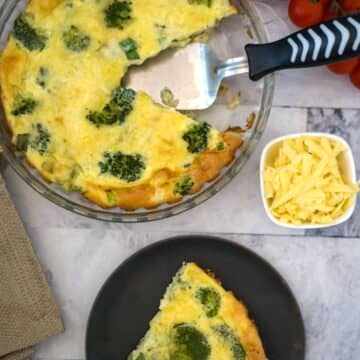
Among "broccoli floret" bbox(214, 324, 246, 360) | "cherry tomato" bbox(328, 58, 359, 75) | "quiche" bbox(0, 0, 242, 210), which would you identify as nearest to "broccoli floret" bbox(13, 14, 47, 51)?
"quiche" bbox(0, 0, 242, 210)

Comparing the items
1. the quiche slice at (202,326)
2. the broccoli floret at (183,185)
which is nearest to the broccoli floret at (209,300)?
the quiche slice at (202,326)

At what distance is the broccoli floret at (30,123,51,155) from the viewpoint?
66.9 inches

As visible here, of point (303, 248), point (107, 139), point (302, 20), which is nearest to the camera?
point (107, 139)

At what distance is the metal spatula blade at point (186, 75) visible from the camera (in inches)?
70.5

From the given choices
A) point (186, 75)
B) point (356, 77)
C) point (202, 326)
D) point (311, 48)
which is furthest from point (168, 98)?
point (202, 326)

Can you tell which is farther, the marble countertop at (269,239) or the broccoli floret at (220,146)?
the marble countertop at (269,239)

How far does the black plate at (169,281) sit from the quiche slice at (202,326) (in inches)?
2.3

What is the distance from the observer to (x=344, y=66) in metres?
1.80

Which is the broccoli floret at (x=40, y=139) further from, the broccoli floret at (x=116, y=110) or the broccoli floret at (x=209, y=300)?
the broccoli floret at (x=209, y=300)

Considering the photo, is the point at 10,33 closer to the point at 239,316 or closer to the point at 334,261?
the point at 239,316

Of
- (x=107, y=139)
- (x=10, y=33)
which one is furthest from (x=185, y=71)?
(x=10, y=33)

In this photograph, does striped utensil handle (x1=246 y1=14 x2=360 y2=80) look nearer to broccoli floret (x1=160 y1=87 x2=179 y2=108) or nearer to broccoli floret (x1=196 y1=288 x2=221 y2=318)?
broccoli floret (x1=160 y1=87 x2=179 y2=108)

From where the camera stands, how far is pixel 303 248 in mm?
1918

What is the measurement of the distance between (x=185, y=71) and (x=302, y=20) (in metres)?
0.33
